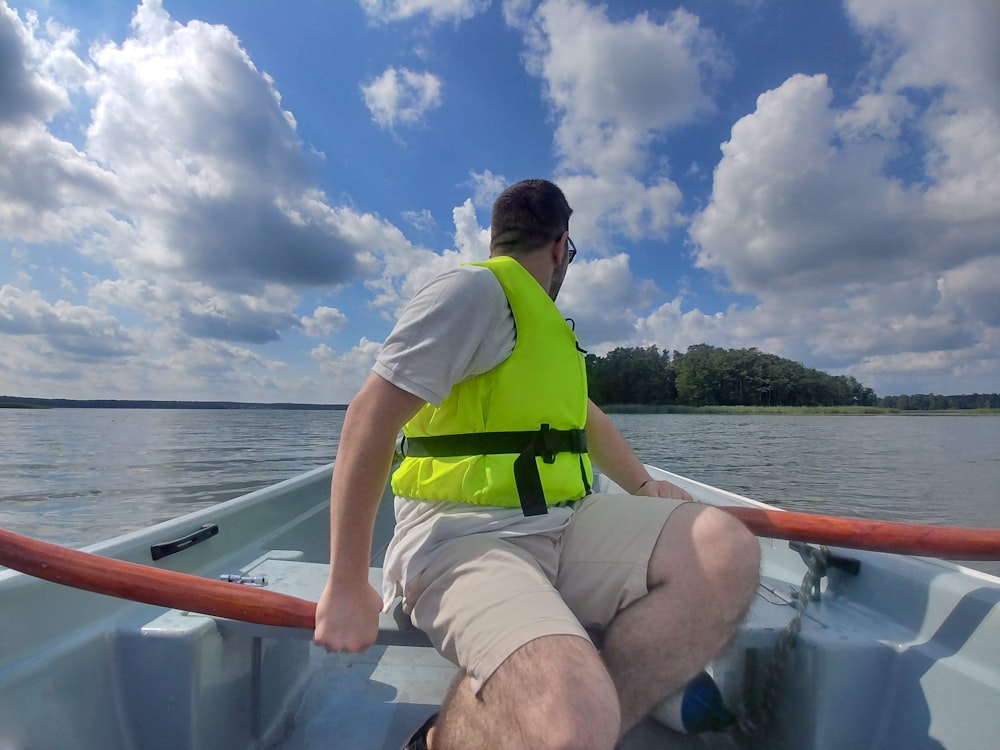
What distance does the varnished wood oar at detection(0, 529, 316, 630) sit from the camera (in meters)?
1.19

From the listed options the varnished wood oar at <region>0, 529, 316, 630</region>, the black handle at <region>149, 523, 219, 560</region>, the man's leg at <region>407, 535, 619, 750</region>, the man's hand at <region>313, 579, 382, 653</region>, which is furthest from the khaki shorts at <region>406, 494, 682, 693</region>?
the black handle at <region>149, 523, 219, 560</region>

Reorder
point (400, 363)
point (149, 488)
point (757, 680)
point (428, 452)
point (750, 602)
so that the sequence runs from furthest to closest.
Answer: point (149, 488), point (757, 680), point (428, 452), point (750, 602), point (400, 363)

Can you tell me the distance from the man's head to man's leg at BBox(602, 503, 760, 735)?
0.85 m

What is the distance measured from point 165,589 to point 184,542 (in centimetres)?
102

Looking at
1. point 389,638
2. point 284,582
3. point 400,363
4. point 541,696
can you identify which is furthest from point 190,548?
point 541,696

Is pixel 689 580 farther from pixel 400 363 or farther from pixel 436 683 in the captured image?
pixel 436 683

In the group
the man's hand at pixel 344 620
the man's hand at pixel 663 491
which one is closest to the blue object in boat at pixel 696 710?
the man's hand at pixel 663 491

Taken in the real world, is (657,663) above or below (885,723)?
above

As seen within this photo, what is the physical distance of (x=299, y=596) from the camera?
1703 millimetres

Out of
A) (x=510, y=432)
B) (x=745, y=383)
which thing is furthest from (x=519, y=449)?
(x=745, y=383)

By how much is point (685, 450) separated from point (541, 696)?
1563 cm

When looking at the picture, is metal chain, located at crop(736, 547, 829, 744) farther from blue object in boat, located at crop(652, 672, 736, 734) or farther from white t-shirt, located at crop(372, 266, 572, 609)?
white t-shirt, located at crop(372, 266, 572, 609)

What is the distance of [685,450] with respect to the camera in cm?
1566

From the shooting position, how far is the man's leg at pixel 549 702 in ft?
3.07
